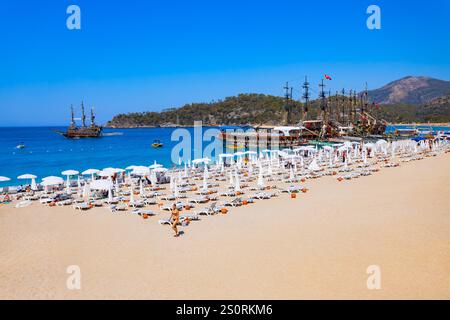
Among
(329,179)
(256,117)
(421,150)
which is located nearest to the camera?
(329,179)

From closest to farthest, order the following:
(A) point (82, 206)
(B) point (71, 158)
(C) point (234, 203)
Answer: (C) point (234, 203), (A) point (82, 206), (B) point (71, 158)

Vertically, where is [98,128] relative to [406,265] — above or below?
above

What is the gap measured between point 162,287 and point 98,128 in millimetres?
100970

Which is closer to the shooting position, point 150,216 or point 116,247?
point 116,247

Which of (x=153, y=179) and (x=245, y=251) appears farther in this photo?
(x=153, y=179)

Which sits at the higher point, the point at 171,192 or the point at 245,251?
the point at 171,192

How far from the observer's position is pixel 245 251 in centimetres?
900

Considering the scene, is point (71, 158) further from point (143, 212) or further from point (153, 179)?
point (143, 212)

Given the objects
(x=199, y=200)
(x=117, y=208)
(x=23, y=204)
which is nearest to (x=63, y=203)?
(x=23, y=204)

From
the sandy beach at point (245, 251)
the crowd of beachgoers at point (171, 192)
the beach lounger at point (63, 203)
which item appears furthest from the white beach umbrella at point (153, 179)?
the sandy beach at point (245, 251)

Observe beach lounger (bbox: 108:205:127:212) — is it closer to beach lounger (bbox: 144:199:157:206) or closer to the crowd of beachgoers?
the crowd of beachgoers
